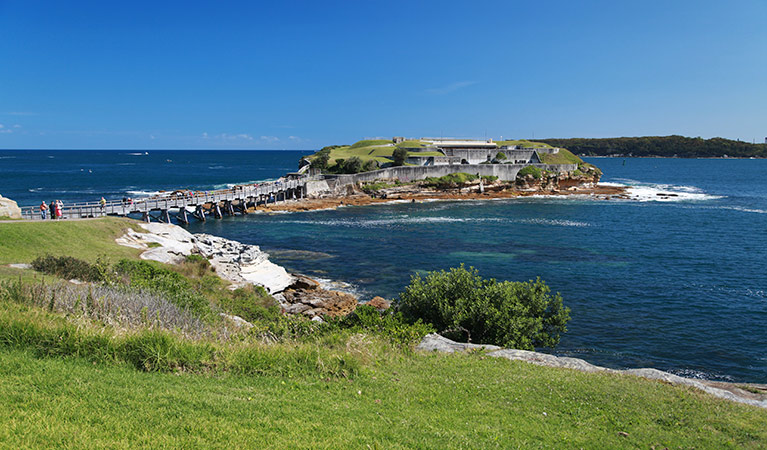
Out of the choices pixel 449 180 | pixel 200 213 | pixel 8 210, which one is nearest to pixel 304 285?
pixel 8 210

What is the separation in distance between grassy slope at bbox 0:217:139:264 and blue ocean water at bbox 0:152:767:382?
10575 millimetres

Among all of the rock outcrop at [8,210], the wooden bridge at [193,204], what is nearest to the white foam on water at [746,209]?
the wooden bridge at [193,204]

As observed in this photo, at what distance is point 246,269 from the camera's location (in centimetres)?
2603

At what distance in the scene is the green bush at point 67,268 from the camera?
16.5 metres

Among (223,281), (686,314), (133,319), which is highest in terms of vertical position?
(133,319)

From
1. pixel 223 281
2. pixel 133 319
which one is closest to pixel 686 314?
pixel 223 281

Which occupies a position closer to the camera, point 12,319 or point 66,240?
point 12,319

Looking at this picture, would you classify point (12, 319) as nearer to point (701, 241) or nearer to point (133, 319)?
point (133, 319)

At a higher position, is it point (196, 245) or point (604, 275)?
point (196, 245)

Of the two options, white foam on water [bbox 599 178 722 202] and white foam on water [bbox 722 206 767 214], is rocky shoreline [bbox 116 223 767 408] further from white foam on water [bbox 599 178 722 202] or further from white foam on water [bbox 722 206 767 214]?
white foam on water [bbox 599 178 722 202]

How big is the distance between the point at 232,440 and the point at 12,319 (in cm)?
596

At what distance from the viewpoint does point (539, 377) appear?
1090 centimetres

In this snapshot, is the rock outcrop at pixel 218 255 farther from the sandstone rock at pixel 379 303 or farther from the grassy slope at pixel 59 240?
the sandstone rock at pixel 379 303

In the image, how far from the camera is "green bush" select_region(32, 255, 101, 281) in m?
16.5
